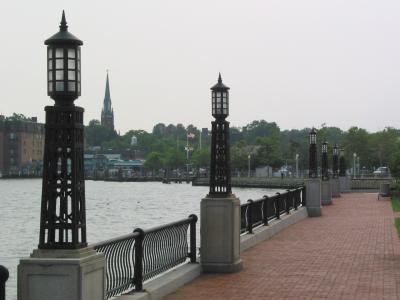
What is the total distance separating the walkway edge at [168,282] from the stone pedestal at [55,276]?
9.36 ft

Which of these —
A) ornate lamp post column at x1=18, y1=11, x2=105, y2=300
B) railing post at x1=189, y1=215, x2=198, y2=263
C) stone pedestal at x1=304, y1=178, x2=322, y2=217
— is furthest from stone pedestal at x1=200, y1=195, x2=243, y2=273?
stone pedestal at x1=304, y1=178, x2=322, y2=217

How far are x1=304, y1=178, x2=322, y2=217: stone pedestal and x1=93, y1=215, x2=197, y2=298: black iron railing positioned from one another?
16089mm

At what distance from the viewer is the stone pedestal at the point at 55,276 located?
7293 mm

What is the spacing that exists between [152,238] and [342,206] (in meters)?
26.1

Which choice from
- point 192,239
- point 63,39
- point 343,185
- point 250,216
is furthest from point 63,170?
point 343,185

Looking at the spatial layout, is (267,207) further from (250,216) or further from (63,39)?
(63,39)

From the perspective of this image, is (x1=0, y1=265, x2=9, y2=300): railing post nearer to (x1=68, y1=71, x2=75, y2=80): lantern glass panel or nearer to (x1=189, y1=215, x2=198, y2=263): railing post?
(x1=68, y1=71, x2=75, y2=80): lantern glass panel

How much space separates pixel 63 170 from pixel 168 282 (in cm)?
478

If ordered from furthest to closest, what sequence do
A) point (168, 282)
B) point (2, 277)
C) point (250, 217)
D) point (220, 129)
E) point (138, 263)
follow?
point (250, 217)
point (220, 129)
point (168, 282)
point (138, 263)
point (2, 277)

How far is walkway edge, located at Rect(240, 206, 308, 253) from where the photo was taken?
58.7ft

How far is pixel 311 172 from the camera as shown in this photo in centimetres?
3272

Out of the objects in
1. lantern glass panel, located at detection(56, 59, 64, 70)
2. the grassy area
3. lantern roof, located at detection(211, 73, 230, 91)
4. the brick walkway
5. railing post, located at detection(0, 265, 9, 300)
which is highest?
lantern roof, located at detection(211, 73, 230, 91)

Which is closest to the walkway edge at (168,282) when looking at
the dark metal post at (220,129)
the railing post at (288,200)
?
the dark metal post at (220,129)

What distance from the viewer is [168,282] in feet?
38.8
